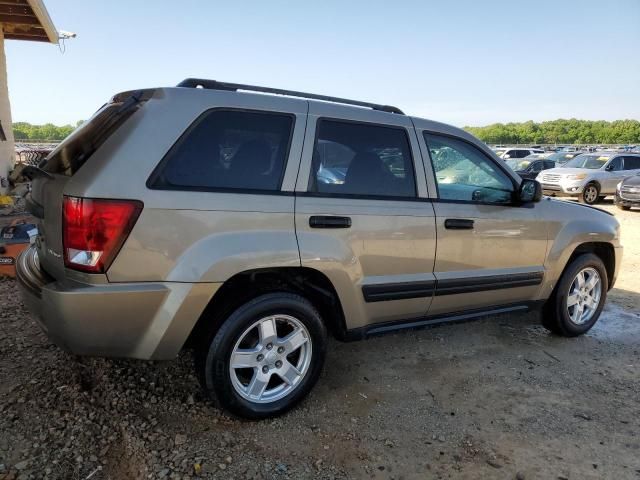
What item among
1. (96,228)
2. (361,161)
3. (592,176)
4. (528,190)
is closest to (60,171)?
(96,228)

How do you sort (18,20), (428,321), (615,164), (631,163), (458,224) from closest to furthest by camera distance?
(458,224) → (428,321) → (18,20) → (615,164) → (631,163)

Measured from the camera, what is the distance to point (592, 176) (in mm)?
15234

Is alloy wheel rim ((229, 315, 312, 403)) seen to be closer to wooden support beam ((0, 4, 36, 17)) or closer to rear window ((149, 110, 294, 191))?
rear window ((149, 110, 294, 191))

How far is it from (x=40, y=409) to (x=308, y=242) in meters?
1.81

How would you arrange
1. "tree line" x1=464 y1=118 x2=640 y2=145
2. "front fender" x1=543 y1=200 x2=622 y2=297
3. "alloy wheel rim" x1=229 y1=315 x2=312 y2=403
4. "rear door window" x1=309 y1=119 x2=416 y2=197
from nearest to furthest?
"alloy wheel rim" x1=229 y1=315 x2=312 y2=403
"rear door window" x1=309 y1=119 x2=416 y2=197
"front fender" x1=543 y1=200 x2=622 y2=297
"tree line" x1=464 y1=118 x2=640 y2=145

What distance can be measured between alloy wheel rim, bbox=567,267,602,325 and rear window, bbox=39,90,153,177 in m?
3.77

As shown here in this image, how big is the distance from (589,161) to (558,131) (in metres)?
67.7

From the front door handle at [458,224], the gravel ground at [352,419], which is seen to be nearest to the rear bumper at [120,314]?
the gravel ground at [352,419]

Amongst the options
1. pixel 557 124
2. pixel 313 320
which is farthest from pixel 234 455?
pixel 557 124

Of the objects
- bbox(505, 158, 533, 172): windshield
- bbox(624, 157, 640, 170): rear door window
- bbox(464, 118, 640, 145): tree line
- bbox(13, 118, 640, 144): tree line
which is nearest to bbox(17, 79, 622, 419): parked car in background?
bbox(624, 157, 640, 170): rear door window

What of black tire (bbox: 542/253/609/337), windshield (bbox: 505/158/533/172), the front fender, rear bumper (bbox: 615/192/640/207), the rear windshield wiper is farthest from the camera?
windshield (bbox: 505/158/533/172)

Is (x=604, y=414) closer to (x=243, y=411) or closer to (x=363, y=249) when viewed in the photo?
(x=363, y=249)

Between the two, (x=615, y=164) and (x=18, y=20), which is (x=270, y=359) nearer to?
(x=18, y=20)

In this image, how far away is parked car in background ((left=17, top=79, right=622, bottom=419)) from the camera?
2.30 m
